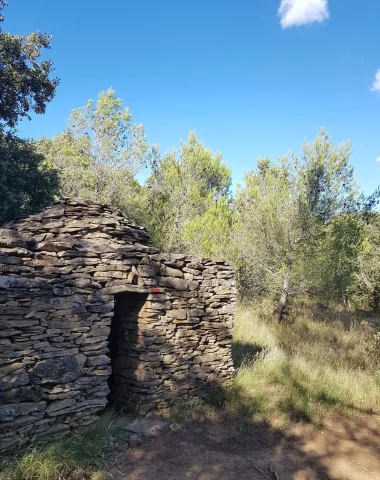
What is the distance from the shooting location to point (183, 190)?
16.4 metres

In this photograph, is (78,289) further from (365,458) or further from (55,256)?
(365,458)

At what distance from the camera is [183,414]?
19.7 feet

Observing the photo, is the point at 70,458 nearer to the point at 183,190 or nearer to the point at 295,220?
the point at 295,220

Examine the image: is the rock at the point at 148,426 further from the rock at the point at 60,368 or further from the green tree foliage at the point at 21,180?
the green tree foliage at the point at 21,180

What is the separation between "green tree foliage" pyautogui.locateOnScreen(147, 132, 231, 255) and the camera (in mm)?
15867

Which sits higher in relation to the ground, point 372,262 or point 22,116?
point 22,116

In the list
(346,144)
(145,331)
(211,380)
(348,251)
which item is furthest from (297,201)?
(145,331)

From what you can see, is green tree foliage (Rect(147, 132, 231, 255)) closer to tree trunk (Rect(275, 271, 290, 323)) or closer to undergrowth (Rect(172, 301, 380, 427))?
tree trunk (Rect(275, 271, 290, 323))

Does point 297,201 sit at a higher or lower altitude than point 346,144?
lower

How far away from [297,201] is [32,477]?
34.8 ft

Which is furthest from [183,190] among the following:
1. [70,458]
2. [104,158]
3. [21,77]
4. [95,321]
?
[70,458]

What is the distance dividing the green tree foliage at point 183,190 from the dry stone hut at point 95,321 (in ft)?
26.4

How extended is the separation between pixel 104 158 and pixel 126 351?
12015mm

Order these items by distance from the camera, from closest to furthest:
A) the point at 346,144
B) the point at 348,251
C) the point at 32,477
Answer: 1. the point at 32,477
2. the point at 346,144
3. the point at 348,251
